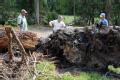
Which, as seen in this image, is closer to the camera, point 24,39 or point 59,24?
point 24,39

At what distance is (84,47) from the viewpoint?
1617cm

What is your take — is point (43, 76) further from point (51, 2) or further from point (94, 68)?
point (51, 2)

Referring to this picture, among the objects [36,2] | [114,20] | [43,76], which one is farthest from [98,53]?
[36,2]

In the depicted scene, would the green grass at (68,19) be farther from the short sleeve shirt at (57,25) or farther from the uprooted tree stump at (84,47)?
the uprooted tree stump at (84,47)

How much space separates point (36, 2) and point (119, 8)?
662 centimetres

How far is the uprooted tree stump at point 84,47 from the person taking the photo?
15852 mm

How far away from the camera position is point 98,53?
16.3 meters

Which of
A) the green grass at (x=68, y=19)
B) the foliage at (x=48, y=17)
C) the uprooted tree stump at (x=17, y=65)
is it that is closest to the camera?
the uprooted tree stump at (x=17, y=65)

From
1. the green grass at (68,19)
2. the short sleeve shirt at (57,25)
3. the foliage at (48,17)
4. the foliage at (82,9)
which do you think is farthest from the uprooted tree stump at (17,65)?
the green grass at (68,19)

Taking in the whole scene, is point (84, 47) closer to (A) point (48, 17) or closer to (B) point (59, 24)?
(B) point (59, 24)

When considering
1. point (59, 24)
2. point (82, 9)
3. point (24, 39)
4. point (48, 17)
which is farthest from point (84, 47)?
point (48, 17)

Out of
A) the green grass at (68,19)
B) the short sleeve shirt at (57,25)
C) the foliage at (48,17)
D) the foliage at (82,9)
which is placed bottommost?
the green grass at (68,19)

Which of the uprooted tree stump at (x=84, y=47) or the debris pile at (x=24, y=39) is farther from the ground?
the debris pile at (x=24, y=39)

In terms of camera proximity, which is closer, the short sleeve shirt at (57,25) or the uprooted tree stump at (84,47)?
the uprooted tree stump at (84,47)
